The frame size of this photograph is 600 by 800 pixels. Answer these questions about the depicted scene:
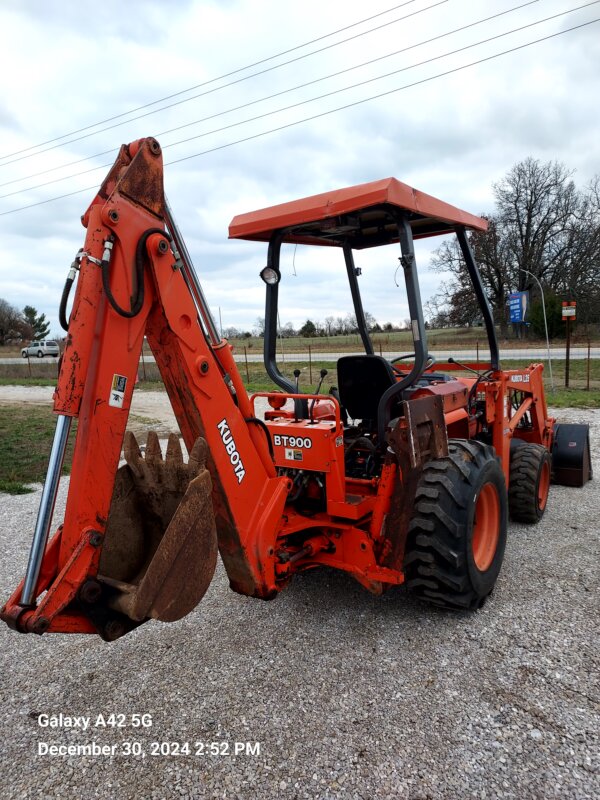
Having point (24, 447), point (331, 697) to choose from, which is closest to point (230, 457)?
point (331, 697)

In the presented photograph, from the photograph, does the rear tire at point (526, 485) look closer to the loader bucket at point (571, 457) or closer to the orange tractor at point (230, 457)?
the orange tractor at point (230, 457)

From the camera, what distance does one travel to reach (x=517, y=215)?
117 feet

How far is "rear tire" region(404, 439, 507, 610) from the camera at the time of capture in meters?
3.16

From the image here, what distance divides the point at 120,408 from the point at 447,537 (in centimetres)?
194

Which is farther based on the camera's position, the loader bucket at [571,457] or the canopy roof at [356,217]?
the loader bucket at [571,457]

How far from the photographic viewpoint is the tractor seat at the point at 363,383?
12.1 ft

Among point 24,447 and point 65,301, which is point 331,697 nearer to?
point 65,301

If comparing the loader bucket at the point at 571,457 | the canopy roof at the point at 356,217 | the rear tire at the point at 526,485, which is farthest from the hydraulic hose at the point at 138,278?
the loader bucket at the point at 571,457

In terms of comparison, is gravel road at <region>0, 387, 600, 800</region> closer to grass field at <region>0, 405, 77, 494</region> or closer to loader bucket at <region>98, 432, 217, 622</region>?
loader bucket at <region>98, 432, 217, 622</region>

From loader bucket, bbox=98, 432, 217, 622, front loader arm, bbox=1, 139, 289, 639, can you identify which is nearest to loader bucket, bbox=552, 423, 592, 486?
front loader arm, bbox=1, 139, 289, 639

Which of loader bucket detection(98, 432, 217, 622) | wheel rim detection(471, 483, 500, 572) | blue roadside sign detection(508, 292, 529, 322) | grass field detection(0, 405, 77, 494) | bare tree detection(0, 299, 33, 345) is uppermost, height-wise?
bare tree detection(0, 299, 33, 345)

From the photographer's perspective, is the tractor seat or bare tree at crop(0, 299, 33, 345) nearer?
the tractor seat

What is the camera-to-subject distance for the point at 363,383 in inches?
150

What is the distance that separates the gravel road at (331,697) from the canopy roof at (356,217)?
2457 mm
